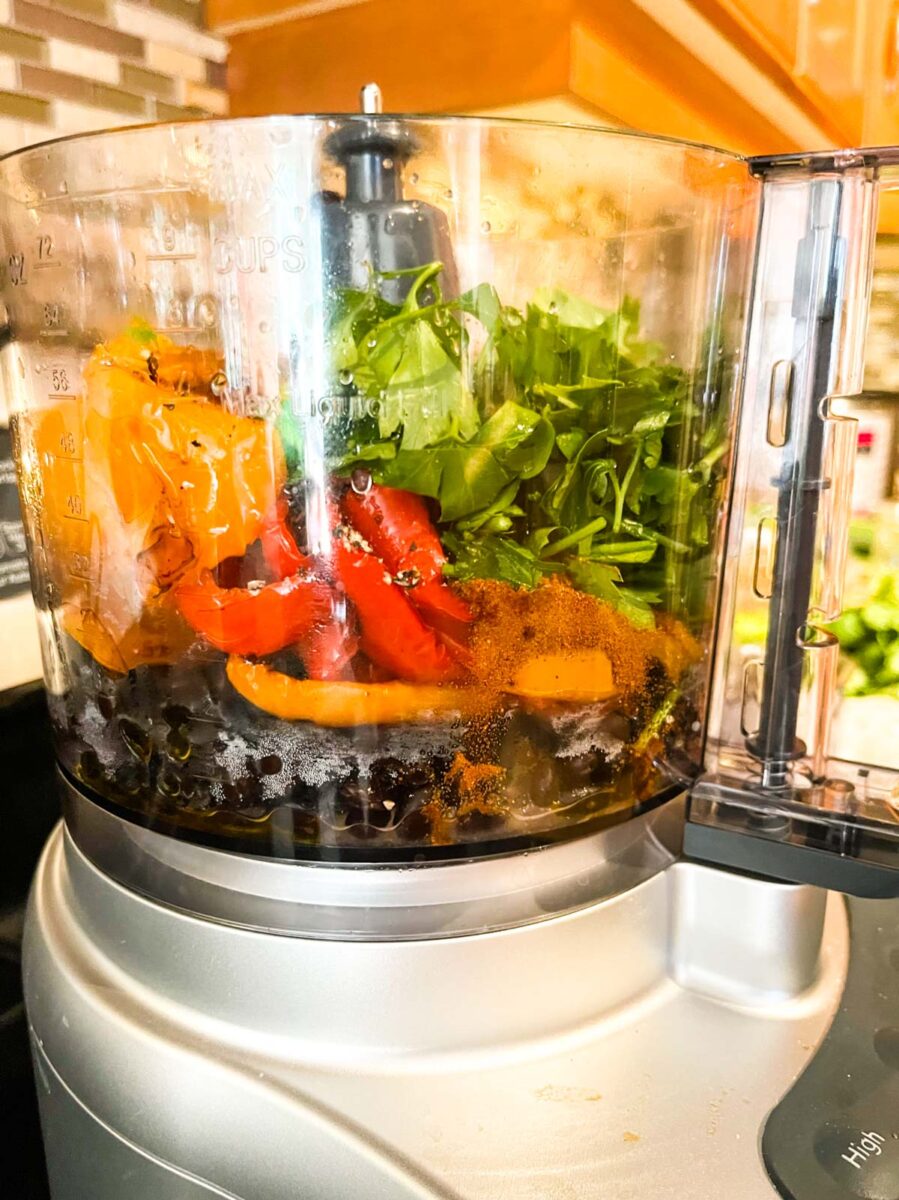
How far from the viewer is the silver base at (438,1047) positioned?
40 centimetres

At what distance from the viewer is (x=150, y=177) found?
42 cm

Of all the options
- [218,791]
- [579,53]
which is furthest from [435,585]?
[579,53]

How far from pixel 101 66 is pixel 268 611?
0.56 meters

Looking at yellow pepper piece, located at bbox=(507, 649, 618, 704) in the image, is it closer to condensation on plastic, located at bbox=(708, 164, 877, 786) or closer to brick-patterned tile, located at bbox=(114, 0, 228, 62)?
condensation on plastic, located at bbox=(708, 164, 877, 786)

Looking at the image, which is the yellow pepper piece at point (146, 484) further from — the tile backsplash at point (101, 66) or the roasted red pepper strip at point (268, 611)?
the tile backsplash at point (101, 66)

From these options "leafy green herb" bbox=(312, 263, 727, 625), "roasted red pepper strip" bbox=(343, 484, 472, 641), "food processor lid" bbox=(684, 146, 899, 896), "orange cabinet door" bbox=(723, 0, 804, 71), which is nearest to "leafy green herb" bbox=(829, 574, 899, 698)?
"food processor lid" bbox=(684, 146, 899, 896)

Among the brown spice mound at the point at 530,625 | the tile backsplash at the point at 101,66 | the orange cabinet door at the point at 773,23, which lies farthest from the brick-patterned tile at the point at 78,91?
the brown spice mound at the point at 530,625

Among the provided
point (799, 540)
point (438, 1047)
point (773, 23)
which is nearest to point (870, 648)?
point (799, 540)

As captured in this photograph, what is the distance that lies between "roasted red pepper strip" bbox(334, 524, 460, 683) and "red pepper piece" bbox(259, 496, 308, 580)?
0.7 inches

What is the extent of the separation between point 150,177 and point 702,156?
10.0 inches

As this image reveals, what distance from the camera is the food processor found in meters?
0.41

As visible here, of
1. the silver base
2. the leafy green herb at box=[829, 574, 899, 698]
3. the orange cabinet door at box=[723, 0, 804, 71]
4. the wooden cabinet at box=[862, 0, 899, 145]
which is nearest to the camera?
the silver base

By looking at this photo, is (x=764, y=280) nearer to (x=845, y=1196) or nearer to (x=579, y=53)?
(x=579, y=53)

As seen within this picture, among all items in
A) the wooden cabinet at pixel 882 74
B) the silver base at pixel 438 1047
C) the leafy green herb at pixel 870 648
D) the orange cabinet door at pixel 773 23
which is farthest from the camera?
the wooden cabinet at pixel 882 74
